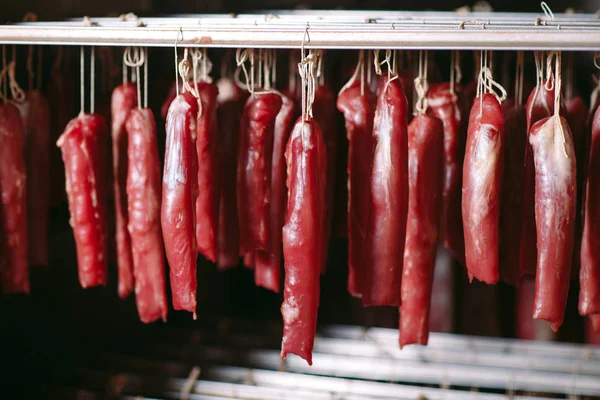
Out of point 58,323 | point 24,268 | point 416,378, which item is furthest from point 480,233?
point 58,323

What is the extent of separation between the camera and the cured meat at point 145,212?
2258 mm

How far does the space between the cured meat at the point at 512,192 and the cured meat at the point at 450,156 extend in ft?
0.52

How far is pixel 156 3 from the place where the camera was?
3.64 m

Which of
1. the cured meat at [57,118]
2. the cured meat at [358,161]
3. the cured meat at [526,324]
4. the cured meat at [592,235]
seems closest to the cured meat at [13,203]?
the cured meat at [57,118]

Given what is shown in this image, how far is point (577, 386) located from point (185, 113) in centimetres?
196

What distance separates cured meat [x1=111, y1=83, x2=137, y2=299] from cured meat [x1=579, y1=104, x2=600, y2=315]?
5.00ft

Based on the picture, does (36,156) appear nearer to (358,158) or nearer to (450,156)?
(358,158)

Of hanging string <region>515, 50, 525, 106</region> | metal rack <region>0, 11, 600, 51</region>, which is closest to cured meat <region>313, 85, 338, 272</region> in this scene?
metal rack <region>0, 11, 600, 51</region>

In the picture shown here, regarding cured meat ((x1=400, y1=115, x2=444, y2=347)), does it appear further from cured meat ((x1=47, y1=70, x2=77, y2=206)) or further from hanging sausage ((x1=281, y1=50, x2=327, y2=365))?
cured meat ((x1=47, y1=70, x2=77, y2=206))

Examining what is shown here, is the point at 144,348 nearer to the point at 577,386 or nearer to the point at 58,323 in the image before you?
the point at 58,323

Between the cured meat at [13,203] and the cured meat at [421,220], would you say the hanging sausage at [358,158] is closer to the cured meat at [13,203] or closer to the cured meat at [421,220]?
the cured meat at [421,220]

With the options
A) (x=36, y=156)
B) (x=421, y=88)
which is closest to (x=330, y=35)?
(x=421, y=88)

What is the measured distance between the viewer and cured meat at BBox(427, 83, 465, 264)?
2414 mm

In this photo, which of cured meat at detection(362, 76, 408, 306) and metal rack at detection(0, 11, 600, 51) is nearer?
metal rack at detection(0, 11, 600, 51)
